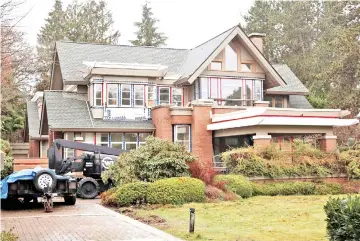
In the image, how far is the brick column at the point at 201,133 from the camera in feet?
103

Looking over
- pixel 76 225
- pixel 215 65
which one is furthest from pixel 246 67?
pixel 76 225

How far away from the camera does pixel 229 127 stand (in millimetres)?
28812

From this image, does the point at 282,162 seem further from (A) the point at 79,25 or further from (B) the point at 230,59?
(A) the point at 79,25

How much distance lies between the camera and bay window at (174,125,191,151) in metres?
32.2

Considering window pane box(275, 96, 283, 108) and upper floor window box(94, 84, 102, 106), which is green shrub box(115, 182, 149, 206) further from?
window pane box(275, 96, 283, 108)

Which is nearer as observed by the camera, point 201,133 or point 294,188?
point 294,188

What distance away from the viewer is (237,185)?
21078 millimetres

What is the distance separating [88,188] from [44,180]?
4514mm

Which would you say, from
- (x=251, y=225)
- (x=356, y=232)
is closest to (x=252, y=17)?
(x=251, y=225)

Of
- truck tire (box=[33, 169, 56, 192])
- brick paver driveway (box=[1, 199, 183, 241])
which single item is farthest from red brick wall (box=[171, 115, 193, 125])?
truck tire (box=[33, 169, 56, 192])

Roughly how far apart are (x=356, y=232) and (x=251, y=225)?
17.5 feet

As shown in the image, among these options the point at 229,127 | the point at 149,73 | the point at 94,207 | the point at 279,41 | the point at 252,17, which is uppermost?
the point at 252,17

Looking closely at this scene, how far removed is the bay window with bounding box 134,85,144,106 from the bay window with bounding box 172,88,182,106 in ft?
9.04

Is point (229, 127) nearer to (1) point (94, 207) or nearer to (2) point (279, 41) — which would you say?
(1) point (94, 207)
